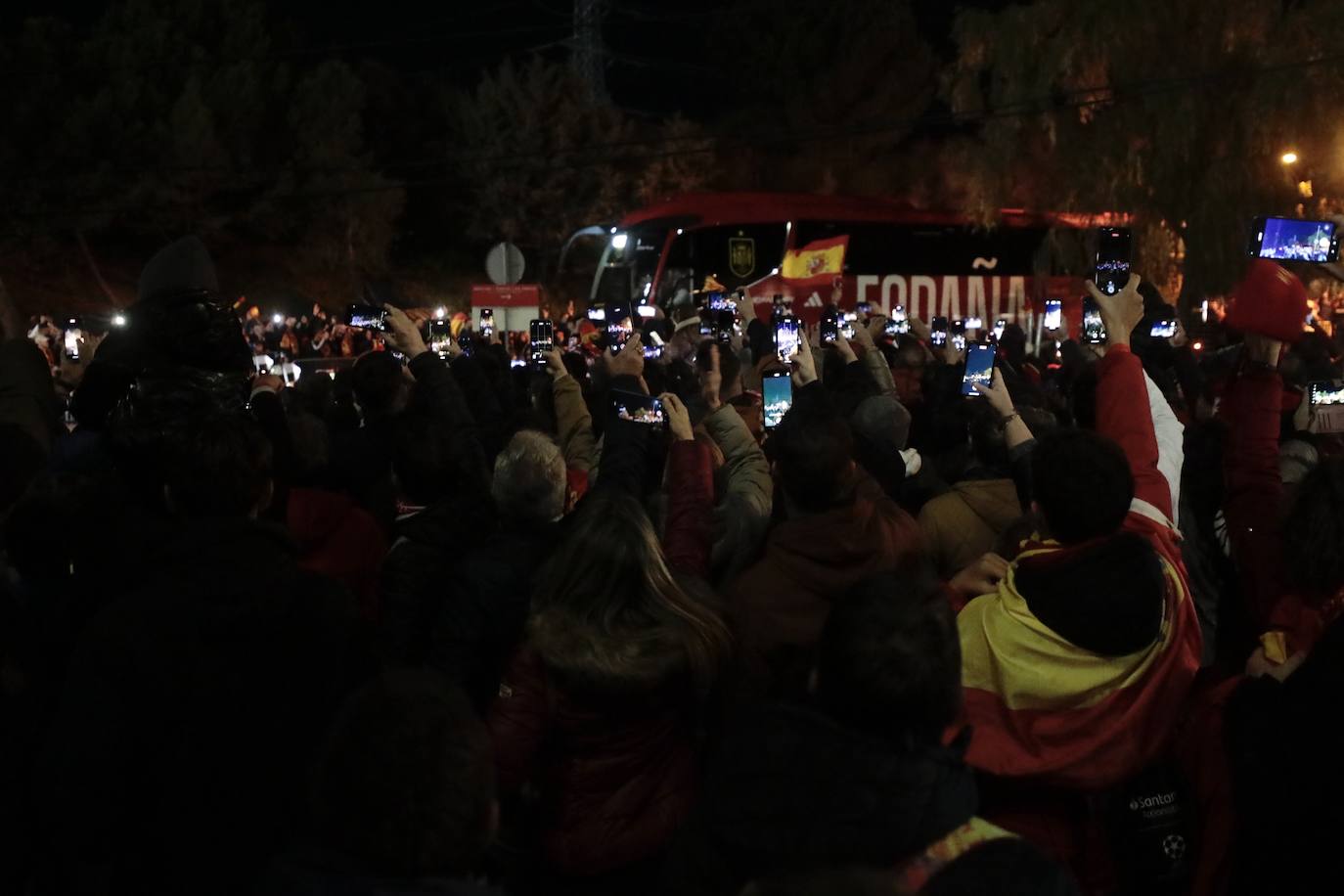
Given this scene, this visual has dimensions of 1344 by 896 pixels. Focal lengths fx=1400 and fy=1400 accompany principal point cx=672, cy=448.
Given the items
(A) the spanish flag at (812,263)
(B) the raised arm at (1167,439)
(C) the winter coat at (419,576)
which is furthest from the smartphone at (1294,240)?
(A) the spanish flag at (812,263)

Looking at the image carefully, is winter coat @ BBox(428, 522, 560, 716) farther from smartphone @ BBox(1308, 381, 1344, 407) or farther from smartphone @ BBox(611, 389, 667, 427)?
smartphone @ BBox(1308, 381, 1344, 407)

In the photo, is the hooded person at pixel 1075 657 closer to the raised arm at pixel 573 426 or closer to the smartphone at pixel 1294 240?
the smartphone at pixel 1294 240

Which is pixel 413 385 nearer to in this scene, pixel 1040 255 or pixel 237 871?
pixel 237 871

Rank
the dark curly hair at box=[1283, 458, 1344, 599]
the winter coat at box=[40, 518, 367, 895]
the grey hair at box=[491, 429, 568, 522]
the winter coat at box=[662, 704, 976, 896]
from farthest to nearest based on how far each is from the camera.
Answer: the grey hair at box=[491, 429, 568, 522] < the dark curly hair at box=[1283, 458, 1344, 599] < the winter coat at box=[40, 518, 367, 895] < the winter coat at box=[662, 704, 976, 896]

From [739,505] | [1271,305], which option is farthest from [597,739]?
[1271,305]

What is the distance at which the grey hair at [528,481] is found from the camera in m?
3.76

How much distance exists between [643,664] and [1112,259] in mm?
2808

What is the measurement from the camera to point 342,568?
14.8 ft

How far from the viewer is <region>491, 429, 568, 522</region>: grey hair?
376 cm

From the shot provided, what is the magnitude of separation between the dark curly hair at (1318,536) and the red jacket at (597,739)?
143 cm

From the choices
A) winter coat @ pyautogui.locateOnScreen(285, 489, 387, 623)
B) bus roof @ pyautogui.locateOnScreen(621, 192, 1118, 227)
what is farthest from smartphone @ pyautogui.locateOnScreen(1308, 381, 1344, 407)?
bus roof @ pyautogui.locateOnScreen(621, 192, 1118, 227)

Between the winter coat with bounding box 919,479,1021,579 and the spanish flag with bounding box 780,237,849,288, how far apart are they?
23.0 metres

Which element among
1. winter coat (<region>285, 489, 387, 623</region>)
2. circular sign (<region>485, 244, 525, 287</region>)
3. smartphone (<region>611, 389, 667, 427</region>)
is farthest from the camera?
circular sign (<region>485, 244, 525, 287</region>)

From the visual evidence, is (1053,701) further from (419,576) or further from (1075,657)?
(419,576)
